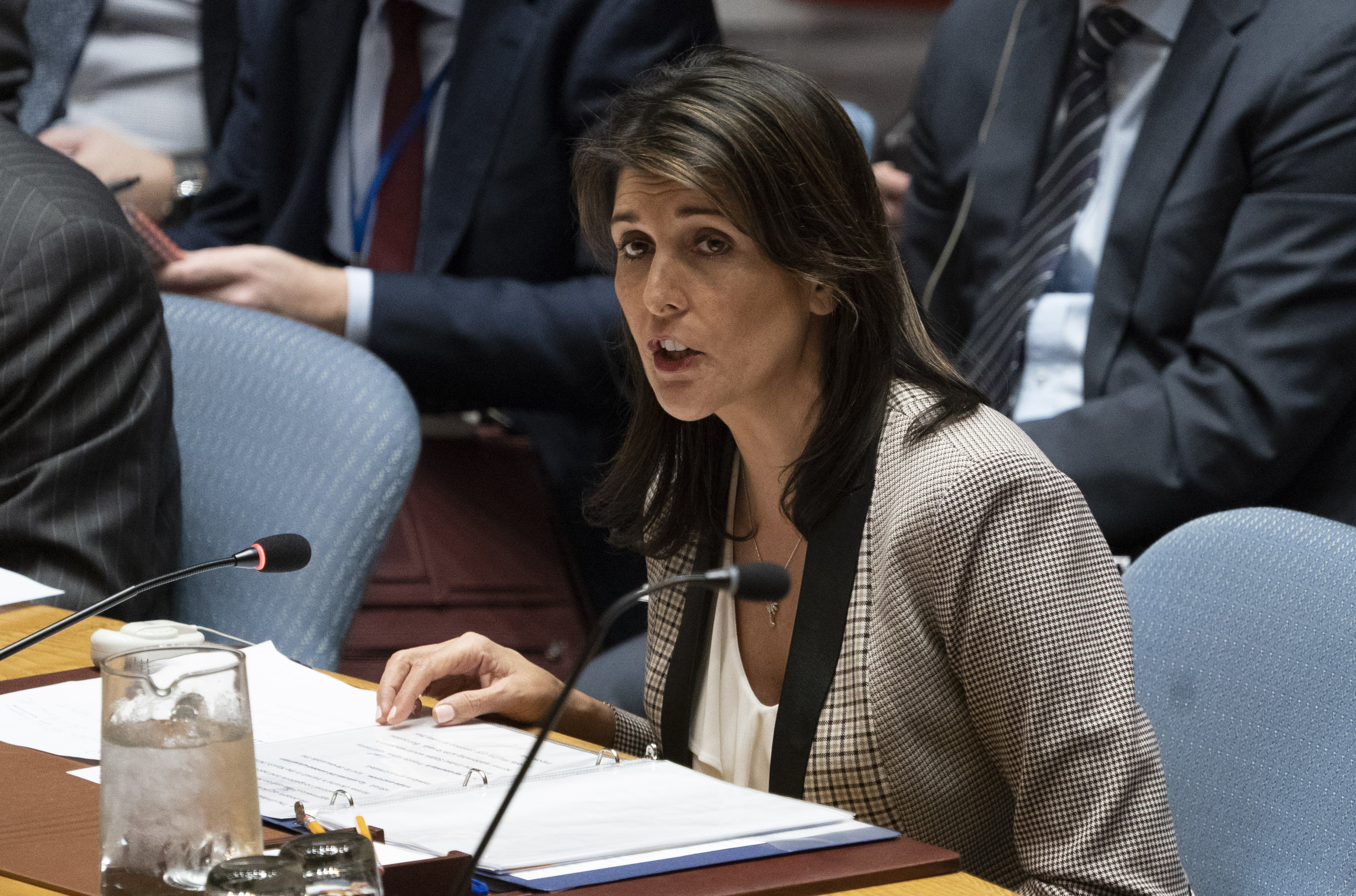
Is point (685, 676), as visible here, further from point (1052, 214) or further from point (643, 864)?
point (1052, 214)

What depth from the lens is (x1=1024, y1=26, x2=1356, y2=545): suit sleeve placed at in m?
2.10

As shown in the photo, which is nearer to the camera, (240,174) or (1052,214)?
(1052,214)

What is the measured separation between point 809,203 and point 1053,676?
0.45 meters

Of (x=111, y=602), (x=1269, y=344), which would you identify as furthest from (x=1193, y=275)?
(x=111, y=602)

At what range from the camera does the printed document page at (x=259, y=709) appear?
1.20 metres

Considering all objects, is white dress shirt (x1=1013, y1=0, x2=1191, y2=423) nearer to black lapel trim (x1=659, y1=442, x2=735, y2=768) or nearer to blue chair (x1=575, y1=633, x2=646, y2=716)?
blue chair (x1=575, y1=633, x2=646, y2=716)

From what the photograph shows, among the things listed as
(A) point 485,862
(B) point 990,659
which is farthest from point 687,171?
(A) point 485,862

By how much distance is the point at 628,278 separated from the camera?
1.44 metres

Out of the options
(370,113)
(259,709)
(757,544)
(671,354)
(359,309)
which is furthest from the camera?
(370,113)

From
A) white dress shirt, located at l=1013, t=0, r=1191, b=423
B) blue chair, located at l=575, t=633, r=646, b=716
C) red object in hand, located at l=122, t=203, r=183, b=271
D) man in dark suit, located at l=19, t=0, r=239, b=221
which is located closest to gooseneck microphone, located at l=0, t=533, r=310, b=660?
blue chair, located at l=575, t=633, r=646, b=716

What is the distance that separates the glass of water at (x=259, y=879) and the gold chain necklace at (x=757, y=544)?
72cm

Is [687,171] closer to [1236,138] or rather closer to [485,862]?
[485,862]

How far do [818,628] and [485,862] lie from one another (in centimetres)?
46

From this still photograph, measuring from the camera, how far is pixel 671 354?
143 centimetres
